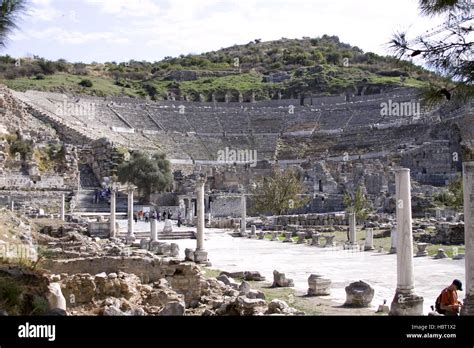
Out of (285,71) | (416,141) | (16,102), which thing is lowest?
(416,141)

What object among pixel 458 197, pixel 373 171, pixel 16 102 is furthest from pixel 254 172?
pixel 458 197

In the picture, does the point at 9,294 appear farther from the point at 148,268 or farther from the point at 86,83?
the point at 86,83

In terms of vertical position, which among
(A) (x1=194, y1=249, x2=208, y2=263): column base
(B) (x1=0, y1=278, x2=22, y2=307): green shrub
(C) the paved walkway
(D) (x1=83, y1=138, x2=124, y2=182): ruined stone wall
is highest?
(D) (x1=83, y1=138, x2=124, y2=182): ruined stone wall

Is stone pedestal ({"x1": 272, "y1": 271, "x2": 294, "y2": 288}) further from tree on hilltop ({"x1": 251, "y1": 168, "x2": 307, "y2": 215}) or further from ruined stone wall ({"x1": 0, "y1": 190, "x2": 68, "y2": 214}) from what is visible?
ruined stone wall ({"x1": 0, "y1": 190, "x2": 68, "y2": 214})

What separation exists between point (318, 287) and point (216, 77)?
92854 mm

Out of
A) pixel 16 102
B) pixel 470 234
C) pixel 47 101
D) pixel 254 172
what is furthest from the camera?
pixel 47 101

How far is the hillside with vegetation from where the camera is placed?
83438 mm

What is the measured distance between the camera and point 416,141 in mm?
57250

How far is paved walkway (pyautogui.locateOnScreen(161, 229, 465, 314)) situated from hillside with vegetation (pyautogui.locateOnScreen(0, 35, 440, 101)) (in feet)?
154

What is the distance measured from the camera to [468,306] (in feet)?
31.1

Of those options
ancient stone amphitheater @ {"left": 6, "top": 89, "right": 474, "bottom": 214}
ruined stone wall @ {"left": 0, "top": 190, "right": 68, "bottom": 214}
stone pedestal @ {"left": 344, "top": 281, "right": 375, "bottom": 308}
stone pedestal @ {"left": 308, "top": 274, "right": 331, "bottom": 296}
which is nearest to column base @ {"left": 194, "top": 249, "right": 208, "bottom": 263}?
stone pedestal @ {"left": 308, "top": 274, "right": 331, "bottom": 296}
